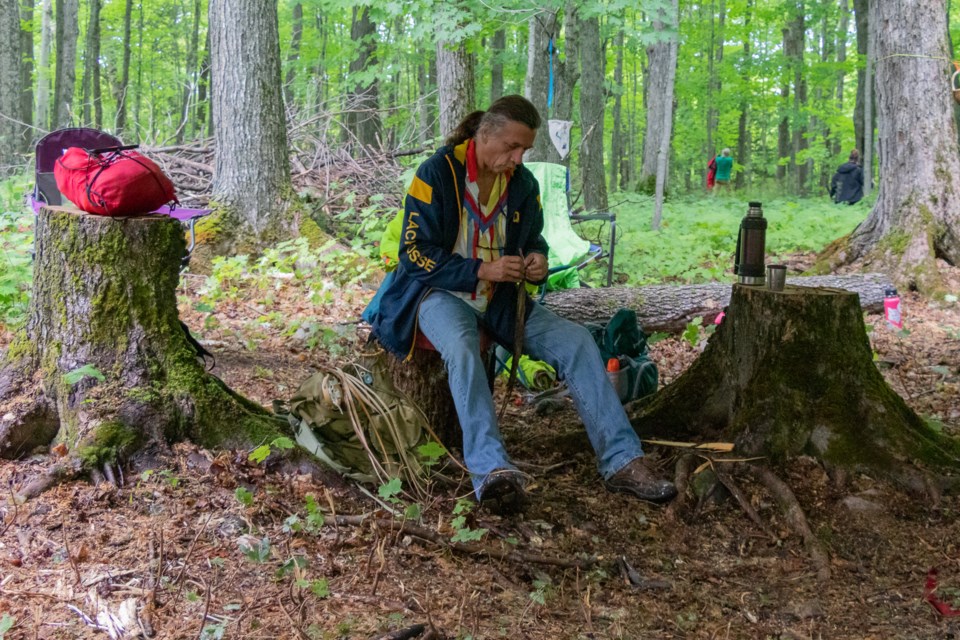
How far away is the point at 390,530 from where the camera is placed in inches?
98.0

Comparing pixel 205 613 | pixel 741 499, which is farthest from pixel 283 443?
pixel 741 499

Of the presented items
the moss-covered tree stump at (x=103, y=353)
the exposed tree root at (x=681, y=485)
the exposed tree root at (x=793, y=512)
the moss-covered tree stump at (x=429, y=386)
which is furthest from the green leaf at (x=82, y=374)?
the exposed tree root at (x=793, y=512)

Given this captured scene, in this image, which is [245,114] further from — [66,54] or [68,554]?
[66,54]

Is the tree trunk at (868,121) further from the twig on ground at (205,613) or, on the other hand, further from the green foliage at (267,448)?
the twig on ground at (205,613)

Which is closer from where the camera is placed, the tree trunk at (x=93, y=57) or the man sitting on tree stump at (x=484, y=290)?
the man sitting on tree stump at (x=484, y=290)

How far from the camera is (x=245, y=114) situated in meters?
6.91

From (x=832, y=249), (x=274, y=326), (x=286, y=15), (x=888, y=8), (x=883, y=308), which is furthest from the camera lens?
(x=286, y=15)

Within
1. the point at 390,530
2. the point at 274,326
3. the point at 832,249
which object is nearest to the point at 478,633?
the point at 390,530

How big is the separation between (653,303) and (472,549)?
3.58 m

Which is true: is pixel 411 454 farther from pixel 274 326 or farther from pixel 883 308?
pixel 883 308

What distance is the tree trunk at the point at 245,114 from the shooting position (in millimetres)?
6875

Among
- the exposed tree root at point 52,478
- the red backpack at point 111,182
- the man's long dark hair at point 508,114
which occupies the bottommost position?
the exposed tree root at point 52,478

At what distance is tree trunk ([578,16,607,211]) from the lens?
12.6m

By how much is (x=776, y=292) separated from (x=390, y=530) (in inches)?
67.1
